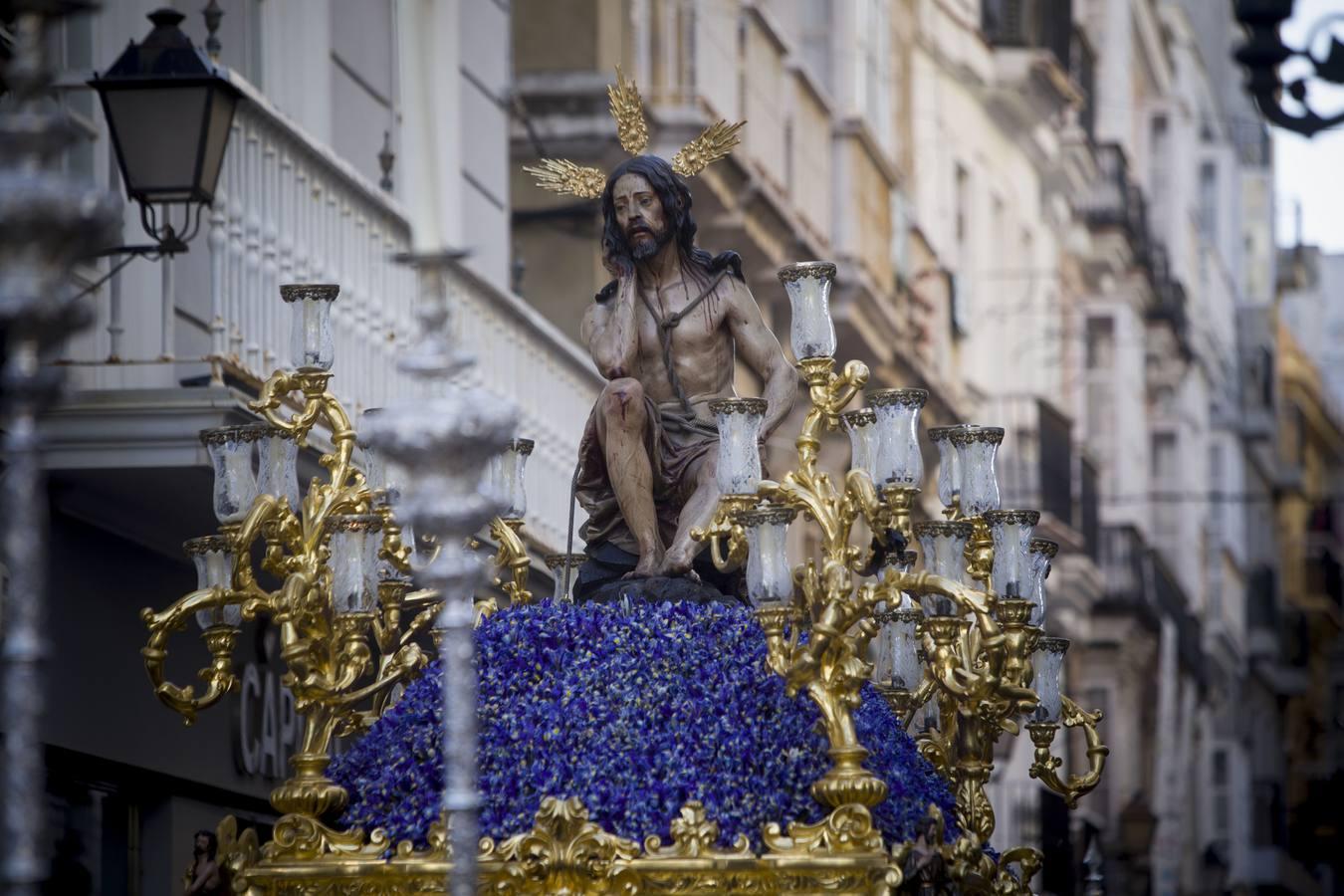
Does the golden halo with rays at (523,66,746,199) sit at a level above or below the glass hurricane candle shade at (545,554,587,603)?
above

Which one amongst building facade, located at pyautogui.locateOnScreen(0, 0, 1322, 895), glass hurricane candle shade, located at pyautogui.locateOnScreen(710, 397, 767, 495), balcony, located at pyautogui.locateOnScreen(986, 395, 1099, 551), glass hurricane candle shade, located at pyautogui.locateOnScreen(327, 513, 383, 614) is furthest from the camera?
balcony, located at pyautogui.locateOnScreen(986, 395, 1099, 551)

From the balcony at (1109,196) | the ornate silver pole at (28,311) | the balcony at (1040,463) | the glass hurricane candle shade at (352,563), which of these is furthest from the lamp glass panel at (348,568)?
the balcony at (1109,196)

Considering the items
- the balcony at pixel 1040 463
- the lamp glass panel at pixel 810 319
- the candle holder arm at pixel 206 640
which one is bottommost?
the candle holder arm at pixel 206 640

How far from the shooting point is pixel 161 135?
12.0 metres

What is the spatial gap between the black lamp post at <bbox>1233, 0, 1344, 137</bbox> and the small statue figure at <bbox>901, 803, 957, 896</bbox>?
2.16m

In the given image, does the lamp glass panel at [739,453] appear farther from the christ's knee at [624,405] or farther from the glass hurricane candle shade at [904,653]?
the glass hurricane candle shade at [904,653]

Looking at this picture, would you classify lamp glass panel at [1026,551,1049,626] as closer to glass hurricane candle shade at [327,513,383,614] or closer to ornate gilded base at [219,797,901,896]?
ornate gilded base at [219,797,901,896]

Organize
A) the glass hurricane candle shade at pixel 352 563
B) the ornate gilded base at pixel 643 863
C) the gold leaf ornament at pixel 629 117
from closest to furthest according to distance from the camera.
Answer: the ornate gilded base at pixel 643 863, the glass hurricane candle shade at pixel 352 563, the gold leaf ornament at pixel 629 117

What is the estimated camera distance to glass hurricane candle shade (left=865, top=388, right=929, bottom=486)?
9.45m

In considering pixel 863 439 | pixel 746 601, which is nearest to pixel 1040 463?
pixel 746 601

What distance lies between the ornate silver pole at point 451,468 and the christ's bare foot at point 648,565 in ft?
9.36

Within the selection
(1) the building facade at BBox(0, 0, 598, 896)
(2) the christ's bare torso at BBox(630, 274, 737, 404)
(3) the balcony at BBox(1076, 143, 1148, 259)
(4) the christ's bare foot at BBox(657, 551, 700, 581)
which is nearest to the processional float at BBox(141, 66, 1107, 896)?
(4) the christ's bare foot at BBox(657, 551, 700, 581)

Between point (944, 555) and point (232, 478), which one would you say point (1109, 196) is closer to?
point (944, 555)

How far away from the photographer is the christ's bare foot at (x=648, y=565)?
10.3 m
